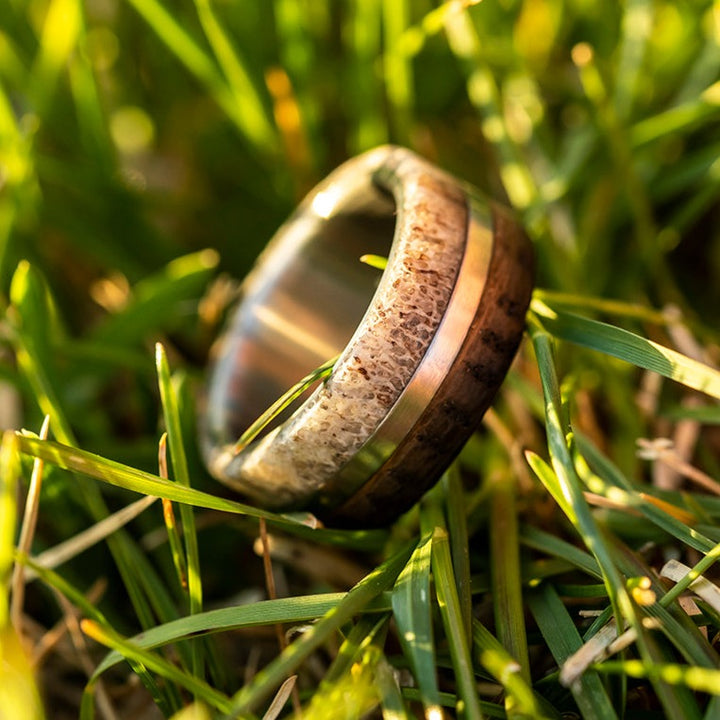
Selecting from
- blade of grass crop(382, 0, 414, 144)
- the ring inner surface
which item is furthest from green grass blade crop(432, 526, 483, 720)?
blade of grass crop(382, 0, 414, 144)

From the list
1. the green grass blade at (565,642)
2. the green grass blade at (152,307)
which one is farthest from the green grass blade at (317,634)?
the green grass blade at (152,307)

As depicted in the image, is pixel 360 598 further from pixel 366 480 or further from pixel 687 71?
pixel 687 71

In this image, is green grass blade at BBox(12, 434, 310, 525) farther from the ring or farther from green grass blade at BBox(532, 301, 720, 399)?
green grass blade at BBox(532, 301, 720, 399)

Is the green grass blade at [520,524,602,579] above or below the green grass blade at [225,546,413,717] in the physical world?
above

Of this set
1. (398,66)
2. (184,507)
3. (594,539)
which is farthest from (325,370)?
(398,66)

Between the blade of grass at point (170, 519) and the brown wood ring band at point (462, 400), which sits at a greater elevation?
the brown wood ring band at point (462, 400)

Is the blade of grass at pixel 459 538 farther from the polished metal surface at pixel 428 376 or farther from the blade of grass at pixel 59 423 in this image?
the blade of grass at pixel 59 423
